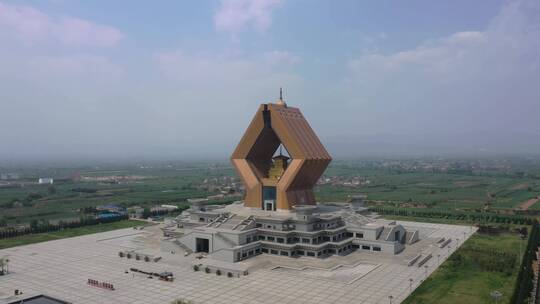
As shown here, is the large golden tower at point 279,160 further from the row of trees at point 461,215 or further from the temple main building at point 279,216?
the row of trees at point 461,215

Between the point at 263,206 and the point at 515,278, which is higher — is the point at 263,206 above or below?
above

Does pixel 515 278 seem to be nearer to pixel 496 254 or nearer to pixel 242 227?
pixel 496 254

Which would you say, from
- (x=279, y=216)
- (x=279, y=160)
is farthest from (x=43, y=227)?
(x=279, y=216)

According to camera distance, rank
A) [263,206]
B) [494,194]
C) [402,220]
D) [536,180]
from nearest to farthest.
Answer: [263,206] < [402,220] < [494,194] < [536,180]

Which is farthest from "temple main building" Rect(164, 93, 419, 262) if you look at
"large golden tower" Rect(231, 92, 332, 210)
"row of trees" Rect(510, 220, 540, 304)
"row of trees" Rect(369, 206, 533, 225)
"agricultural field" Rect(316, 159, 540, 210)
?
"agricultural field" Rect(316, 159, 540, 210)

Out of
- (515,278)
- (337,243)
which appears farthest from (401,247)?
(515,278)

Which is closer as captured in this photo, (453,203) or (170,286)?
(170,286)

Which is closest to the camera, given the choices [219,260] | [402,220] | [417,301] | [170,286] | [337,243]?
[417,301]

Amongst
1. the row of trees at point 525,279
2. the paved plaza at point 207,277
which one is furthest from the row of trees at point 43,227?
the row of trees at point 525,279
